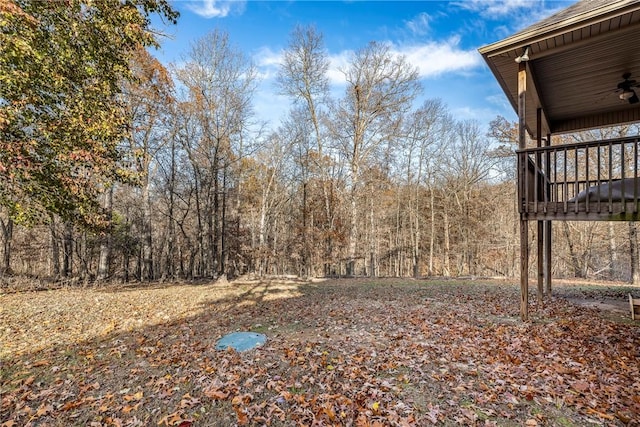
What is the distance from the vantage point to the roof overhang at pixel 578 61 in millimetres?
4074

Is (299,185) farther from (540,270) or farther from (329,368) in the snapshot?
(329,368)

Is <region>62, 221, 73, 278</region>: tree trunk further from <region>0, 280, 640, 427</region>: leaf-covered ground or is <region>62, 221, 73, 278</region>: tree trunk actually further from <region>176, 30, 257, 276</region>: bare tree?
<region>0, 280, 640, 427</region>: leaf-covered ground

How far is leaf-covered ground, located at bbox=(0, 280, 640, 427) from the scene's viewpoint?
268cm

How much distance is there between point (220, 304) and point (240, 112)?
9.07 m

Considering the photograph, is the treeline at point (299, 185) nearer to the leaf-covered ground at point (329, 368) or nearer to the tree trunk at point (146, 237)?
the tree trunk at point (146, 237)

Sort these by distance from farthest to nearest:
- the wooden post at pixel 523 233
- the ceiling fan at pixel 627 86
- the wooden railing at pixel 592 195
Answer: the ceiling fan at pixel 627 86 → the wooden post at pixel 523 233 → the wooden railing at pixel 592 195

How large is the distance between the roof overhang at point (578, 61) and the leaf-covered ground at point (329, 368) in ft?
14.1

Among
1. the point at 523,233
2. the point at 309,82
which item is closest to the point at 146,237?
the point at 309,82

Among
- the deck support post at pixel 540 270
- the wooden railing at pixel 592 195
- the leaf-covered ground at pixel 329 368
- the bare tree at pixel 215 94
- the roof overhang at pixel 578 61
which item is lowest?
the leaf-covered ground at pixel 329 368

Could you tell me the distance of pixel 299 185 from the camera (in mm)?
18125

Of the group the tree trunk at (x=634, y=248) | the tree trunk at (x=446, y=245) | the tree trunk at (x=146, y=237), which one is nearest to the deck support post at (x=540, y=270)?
the tree trunk at (x=634, y=248)

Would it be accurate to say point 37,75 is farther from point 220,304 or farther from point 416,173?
point 416,173

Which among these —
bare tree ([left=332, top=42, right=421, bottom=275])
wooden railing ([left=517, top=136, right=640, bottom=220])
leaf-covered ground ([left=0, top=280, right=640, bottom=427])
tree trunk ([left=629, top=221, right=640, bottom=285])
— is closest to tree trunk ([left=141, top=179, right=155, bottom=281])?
leaf-covered ground ([left=0, top=280, right=640, bottom=427])

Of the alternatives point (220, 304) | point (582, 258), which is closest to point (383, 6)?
point (220, 304)
